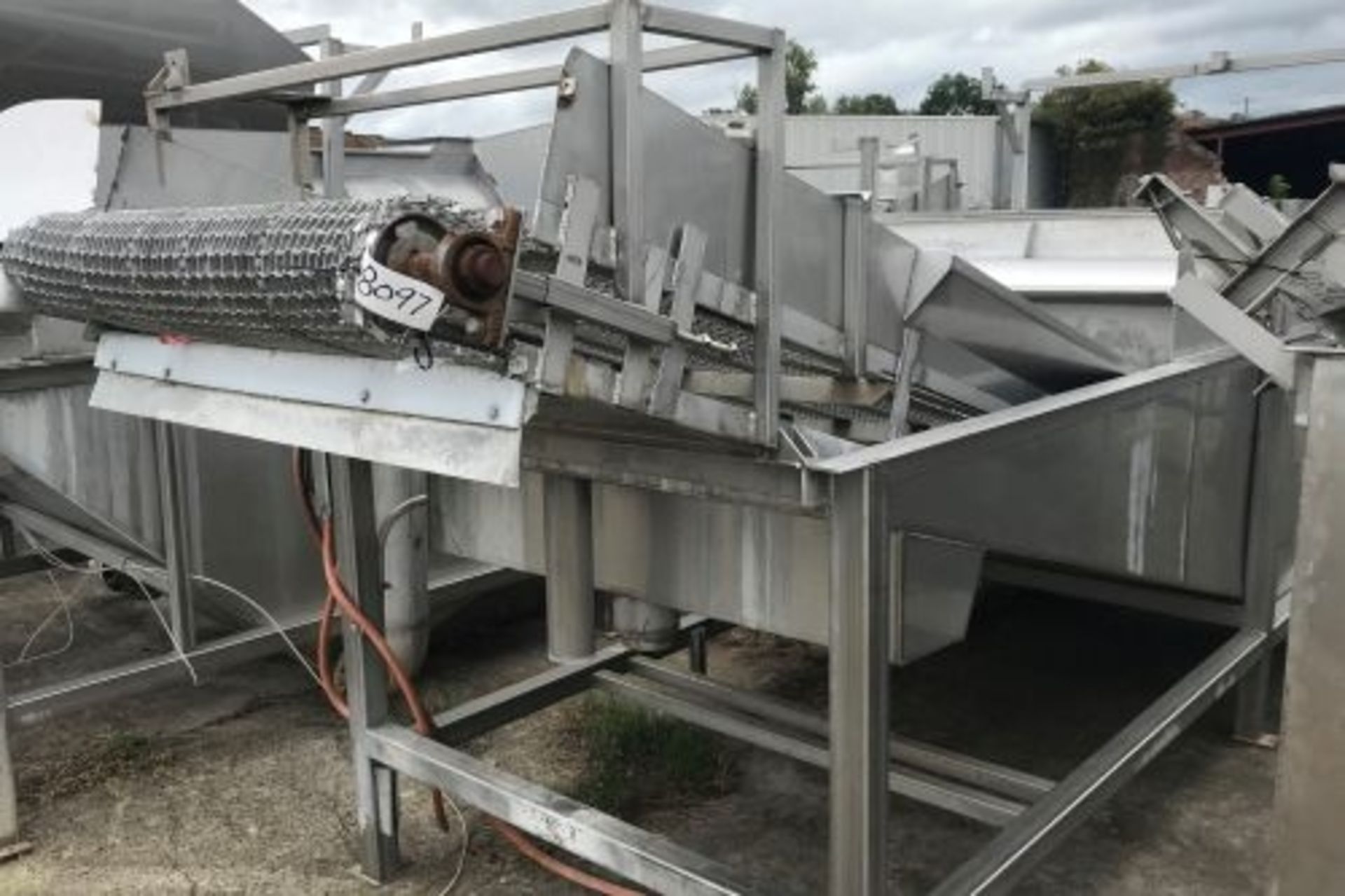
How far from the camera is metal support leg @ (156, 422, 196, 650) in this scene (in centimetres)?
289

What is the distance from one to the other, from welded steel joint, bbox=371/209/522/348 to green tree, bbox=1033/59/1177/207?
20.8 m

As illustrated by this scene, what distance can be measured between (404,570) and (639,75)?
1886 millimetres

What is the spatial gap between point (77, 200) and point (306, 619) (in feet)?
4.06

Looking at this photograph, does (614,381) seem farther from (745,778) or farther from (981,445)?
(745,778)

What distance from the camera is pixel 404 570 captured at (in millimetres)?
2980

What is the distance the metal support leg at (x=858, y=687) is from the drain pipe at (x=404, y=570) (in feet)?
3.92

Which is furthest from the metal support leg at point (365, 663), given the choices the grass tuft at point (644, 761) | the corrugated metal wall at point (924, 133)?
the corrugated metal wall at point (924, 133)

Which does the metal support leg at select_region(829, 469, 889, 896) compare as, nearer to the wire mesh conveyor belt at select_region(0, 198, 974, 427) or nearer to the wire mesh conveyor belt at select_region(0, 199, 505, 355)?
the wire mesh conveyor belt at select_region(0, 198, 974, 427)

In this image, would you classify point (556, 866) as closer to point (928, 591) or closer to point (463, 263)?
point (928, 591)

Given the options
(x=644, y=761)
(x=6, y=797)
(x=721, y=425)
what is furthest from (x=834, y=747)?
(x=6, y=797)

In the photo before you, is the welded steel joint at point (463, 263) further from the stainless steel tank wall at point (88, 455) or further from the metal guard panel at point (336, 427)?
the stainless steel tank wall at point (88, 455)

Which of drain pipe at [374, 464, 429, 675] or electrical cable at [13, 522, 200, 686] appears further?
electrical cable at [13, 522, 200, 686]

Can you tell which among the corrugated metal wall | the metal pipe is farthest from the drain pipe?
the corrugated metal wall

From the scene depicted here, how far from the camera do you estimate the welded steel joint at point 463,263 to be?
1.21m
